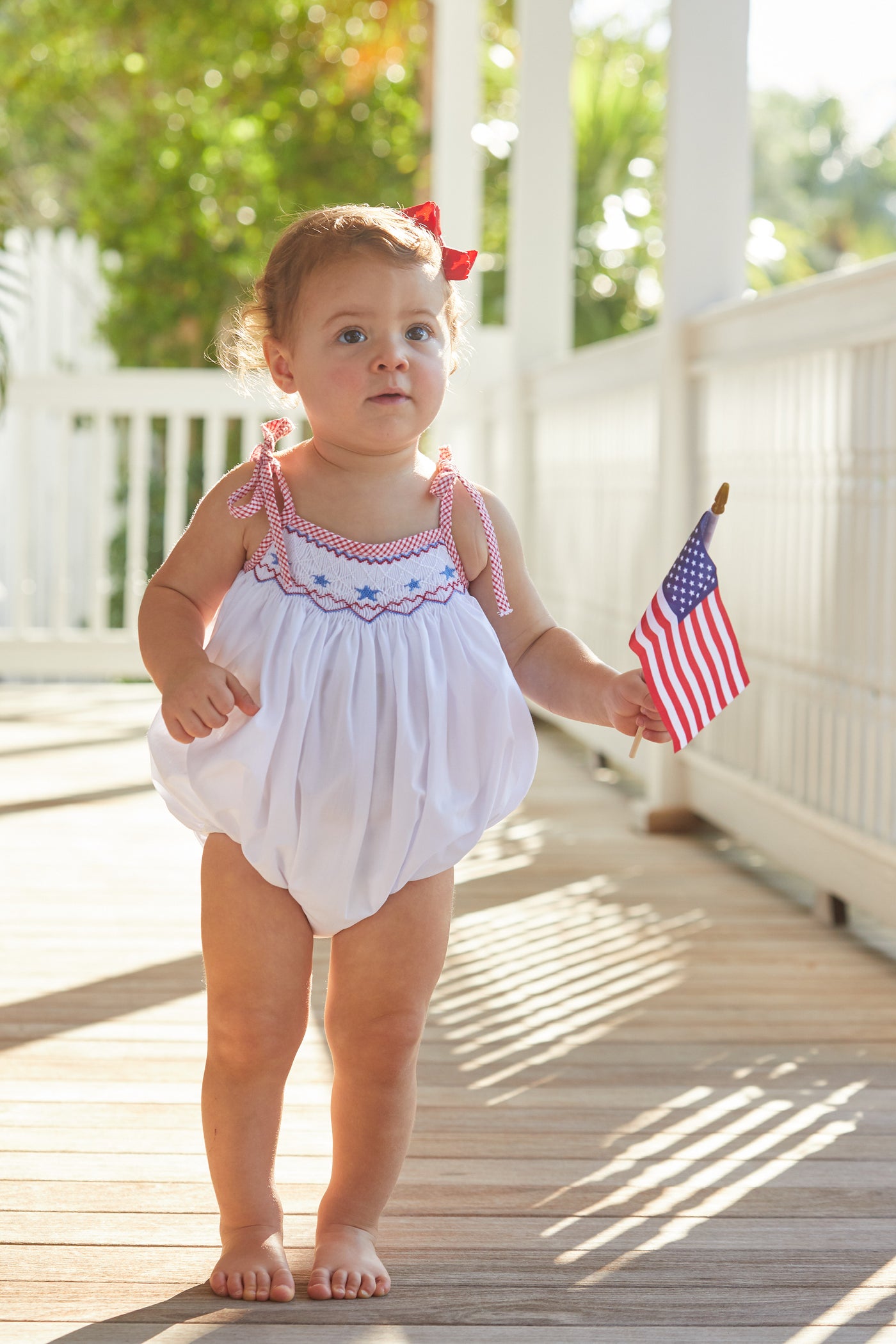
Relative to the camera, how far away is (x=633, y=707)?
1442 millimetres

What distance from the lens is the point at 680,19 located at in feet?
11.1

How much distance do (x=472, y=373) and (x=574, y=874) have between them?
10.3ft

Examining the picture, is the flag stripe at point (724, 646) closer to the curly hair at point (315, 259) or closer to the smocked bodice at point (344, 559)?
the smocked bodice at point (344, 559)

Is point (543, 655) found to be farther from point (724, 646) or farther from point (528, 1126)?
point (528, 1126)

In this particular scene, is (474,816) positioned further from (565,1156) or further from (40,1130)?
(40,1130)

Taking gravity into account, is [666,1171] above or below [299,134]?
below

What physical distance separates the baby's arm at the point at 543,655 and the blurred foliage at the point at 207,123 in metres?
7.83

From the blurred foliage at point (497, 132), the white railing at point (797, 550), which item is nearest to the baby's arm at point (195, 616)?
the white railing at point (797, 550)

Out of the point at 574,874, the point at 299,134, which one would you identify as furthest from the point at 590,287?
the point at 574,874

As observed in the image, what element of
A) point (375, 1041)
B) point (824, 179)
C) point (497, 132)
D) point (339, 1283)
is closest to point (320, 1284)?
point (339, 1283)

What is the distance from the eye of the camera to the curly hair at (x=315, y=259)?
4.66 ft

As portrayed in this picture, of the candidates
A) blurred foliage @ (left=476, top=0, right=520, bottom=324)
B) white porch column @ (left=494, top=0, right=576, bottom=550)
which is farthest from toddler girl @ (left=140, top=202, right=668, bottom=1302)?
blurred foliage @ (left=476, top=0, right=520, bottom=324)

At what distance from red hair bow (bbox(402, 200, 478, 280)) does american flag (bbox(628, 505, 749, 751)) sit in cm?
34

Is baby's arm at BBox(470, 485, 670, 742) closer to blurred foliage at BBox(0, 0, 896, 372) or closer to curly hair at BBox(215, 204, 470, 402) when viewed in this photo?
curly hair at BBox(215, 204, 470, 402)
